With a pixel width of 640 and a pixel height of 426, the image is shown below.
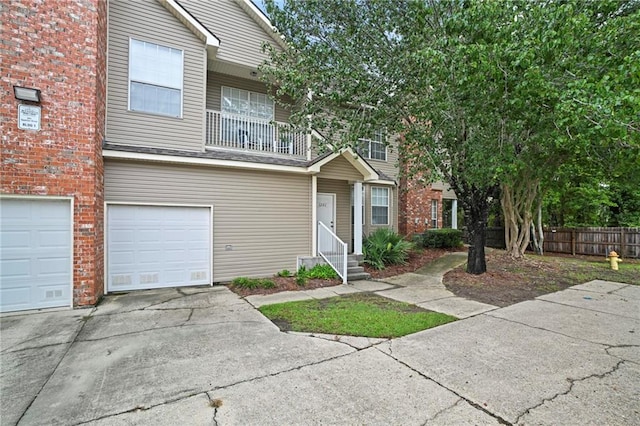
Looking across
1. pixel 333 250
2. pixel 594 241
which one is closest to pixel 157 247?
pixel 333 250

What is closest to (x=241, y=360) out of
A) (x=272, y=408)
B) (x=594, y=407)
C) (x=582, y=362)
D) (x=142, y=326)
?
(x=272, y=408)

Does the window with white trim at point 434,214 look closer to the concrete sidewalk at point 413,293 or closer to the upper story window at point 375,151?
the upper story window at point 375,151

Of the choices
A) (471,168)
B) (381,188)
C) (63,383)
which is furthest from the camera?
(381,188)

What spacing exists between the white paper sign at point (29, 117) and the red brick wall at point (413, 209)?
12662 millimetres

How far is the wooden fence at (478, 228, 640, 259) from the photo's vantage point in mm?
12844

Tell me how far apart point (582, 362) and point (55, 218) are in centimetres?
897

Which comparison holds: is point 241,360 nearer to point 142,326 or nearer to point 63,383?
point 63,383

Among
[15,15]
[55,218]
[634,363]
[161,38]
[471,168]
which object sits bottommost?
[634,363]

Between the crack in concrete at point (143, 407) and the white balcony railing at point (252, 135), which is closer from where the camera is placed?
the crack in concrete at point (143, 407)

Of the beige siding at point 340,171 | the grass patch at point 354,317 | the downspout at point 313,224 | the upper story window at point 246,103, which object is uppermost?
the upper story window at point 246,103

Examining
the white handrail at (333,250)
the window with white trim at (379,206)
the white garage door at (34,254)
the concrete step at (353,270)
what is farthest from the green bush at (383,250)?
the white garage door at (34,254)

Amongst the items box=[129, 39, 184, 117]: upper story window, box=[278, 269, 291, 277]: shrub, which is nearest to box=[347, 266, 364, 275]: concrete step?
box=[278, 269, 291, 277]: shrub

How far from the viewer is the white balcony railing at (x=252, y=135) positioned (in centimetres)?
901

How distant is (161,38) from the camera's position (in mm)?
8086
